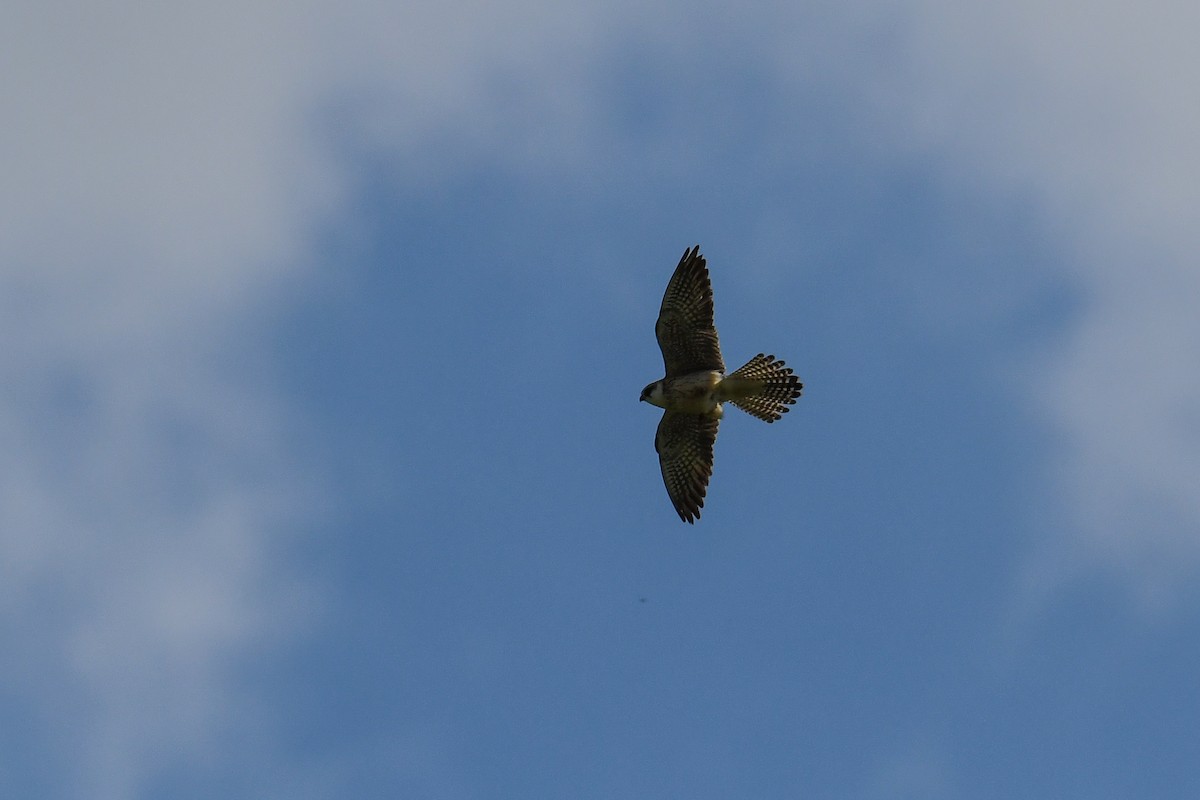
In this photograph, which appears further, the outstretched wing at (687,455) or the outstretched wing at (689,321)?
the outstretched wing at (687,455)

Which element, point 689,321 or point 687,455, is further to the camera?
point 687,455

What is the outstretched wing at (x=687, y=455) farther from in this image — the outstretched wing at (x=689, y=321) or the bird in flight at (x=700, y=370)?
the outstretched wing at (x=689, y=321)

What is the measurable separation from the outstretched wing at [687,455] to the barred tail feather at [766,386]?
0.72 metres

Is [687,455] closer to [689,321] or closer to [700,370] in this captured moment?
[700,370]

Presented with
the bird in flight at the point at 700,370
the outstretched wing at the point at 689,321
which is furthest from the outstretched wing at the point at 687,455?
the outstretched wing at the point at 689,321

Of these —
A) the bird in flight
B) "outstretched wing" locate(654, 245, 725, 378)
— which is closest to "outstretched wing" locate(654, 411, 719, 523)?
the bird in flight

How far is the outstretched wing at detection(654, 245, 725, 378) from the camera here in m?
22.0

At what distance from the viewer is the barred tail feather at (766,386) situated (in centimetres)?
2181

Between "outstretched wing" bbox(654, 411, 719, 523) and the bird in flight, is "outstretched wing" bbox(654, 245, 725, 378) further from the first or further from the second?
"outstretched wing" bbox(654, 411, 719, 523)

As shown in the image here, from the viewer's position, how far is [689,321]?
22109mm

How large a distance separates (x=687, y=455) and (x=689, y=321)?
6.83 feet

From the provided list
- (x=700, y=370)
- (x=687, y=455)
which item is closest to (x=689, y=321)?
(x=700, y=370)

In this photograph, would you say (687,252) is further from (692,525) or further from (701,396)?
(692,525)

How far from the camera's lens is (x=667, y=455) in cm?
2319
